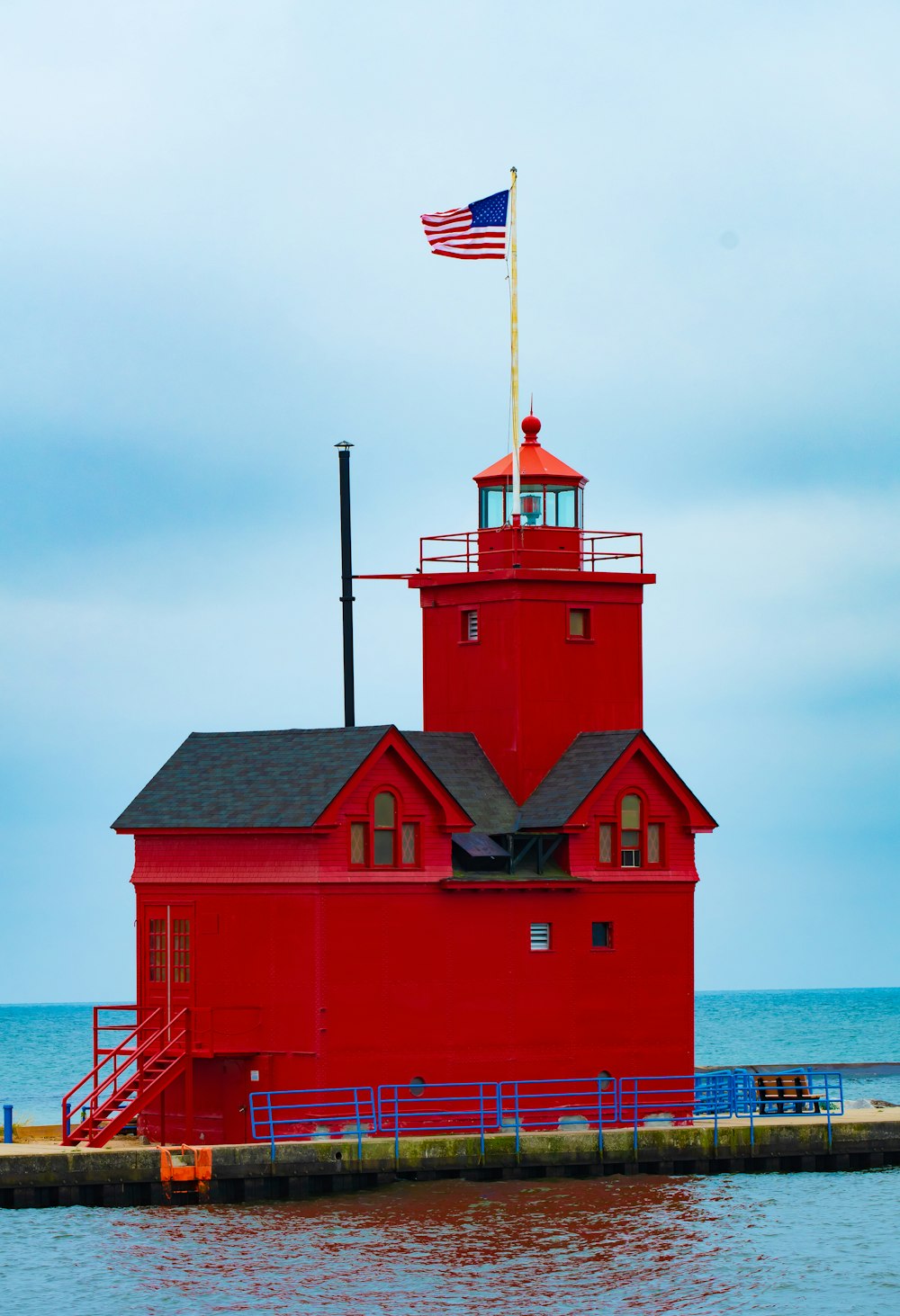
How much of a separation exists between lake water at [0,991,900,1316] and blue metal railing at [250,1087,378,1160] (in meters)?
1.31

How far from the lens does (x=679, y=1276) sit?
125ft

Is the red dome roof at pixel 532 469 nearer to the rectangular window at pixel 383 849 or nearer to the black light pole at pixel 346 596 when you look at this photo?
the black light pole at pixel 346 596

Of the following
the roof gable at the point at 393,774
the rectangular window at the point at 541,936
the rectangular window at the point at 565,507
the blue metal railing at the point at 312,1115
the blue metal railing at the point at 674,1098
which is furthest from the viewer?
the rectangular window at the point at 565,507

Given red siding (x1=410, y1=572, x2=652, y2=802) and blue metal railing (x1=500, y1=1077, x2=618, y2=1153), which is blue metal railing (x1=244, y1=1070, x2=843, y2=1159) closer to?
blue metal railing (x1=500, y1=1077, x2=618, y2=1153)

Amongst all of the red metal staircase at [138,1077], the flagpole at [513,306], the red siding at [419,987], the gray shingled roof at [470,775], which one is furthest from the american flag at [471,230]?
the red metal staircase at [138,1077]

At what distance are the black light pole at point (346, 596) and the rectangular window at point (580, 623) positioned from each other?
5.09 m

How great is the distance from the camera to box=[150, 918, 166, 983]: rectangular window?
146 feet

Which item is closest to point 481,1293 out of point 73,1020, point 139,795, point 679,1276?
point 679,1276

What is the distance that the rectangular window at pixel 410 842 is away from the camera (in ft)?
143

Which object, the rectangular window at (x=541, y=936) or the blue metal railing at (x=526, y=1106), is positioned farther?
the rectangular window at (x=541, y=936)

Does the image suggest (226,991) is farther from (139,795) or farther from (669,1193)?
(669,1193)

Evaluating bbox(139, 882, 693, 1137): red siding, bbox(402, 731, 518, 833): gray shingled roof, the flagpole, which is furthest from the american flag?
bbox(139, 882, 693, 1137): red siding

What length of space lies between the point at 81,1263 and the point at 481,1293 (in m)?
6.34

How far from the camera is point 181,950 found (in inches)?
1737
